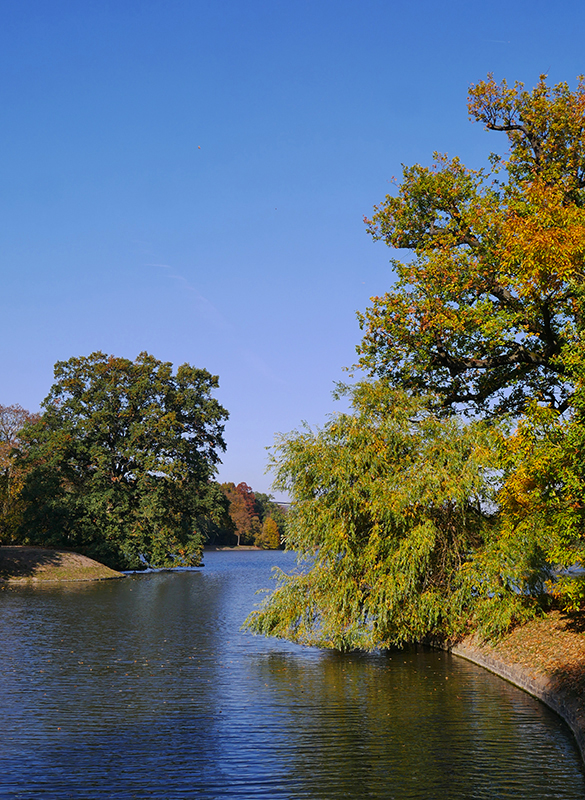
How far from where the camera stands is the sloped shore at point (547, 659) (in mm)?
13953

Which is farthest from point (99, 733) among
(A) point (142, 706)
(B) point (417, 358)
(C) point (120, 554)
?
(C) point (120, 554)

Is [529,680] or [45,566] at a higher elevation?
[45,566]

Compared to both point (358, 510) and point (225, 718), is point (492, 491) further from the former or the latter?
point (225, 718)

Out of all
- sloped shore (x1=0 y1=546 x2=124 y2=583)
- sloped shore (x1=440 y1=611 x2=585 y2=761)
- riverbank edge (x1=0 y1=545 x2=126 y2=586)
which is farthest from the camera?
sloped shore (x1=0 y1=546 x2=124 y2=583)

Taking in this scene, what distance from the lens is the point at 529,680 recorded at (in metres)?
16.3

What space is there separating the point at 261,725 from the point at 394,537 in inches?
328

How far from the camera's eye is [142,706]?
15.3m

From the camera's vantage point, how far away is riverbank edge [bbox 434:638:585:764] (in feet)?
42.3

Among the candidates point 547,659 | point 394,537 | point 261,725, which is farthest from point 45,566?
point 547,659

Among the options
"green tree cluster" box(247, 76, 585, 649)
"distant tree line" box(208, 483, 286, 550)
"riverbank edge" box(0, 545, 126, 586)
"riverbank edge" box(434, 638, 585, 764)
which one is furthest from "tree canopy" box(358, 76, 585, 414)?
"distant tree line" box(208, 483, 286, 550)

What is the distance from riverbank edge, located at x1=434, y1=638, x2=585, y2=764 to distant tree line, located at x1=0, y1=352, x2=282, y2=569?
4152 centimetres

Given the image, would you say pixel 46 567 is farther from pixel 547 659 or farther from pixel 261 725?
pixel 547 659

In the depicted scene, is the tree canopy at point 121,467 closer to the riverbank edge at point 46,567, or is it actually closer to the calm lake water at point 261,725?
the riverbank edge at point 46,567

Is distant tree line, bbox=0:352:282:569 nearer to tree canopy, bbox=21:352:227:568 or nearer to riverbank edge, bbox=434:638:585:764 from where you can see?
tree canopy, bbox=21:352:227:568
